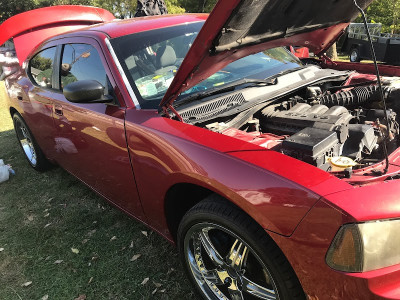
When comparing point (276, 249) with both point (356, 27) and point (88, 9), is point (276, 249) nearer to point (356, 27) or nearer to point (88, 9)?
point (88, 9)

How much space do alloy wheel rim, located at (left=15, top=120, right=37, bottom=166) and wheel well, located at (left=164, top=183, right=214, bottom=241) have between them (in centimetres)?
294

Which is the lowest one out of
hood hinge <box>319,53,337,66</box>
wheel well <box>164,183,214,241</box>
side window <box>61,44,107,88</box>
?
wheel well <box>164,183,214,241</box>

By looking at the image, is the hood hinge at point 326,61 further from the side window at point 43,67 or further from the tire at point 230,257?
the side window at point 43,67

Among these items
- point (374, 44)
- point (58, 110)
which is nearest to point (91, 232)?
→ point (58, 110)

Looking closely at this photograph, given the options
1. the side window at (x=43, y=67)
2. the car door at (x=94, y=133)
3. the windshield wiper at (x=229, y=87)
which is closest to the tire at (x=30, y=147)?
the side window at (x=43, y=67)

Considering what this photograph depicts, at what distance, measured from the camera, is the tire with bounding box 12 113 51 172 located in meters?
4.10

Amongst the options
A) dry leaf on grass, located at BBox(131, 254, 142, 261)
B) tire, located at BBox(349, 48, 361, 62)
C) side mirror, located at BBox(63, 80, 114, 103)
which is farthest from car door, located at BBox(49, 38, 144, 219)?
tire, located at BBox(349, 48, 361, 62)

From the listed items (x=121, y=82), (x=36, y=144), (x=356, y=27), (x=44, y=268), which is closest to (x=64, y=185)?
(x=36, y=144)

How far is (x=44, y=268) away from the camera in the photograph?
8.63 ft

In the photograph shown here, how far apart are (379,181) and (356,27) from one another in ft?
42.3

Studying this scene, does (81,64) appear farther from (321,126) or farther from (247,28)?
(321,126)

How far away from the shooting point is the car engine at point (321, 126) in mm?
1734

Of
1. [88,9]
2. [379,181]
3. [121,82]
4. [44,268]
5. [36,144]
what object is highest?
[88,9]

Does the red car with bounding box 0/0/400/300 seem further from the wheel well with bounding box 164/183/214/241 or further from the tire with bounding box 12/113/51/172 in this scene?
the tire with bounding box 12/113/51/172
